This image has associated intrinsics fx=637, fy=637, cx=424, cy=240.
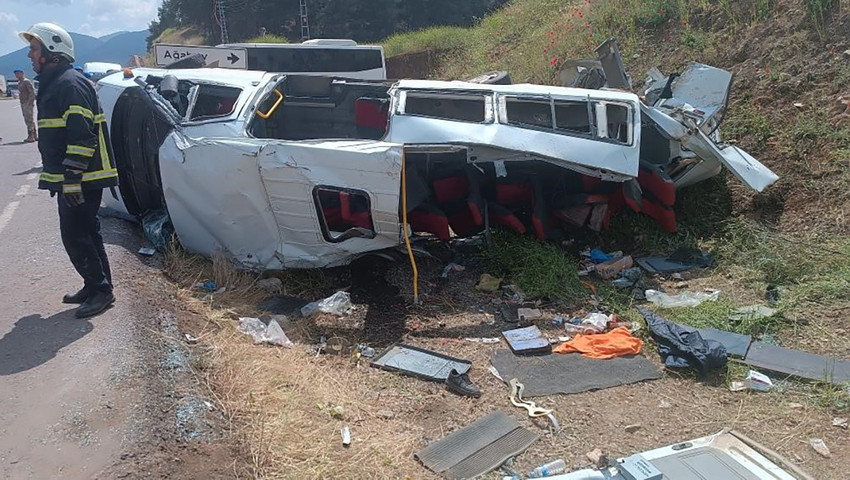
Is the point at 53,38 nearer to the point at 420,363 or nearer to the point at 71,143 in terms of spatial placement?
the point at 71,143

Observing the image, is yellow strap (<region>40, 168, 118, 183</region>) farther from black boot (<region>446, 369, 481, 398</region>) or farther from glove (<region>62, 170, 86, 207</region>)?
black boot (<region>446, 369, 481, 398</region>)

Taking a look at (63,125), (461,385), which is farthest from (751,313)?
(63,125)

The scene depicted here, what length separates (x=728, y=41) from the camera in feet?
30.0

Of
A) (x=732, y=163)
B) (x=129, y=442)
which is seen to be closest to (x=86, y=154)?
(x=129, y=442)

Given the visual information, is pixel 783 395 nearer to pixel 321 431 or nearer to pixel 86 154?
pixel 321 431

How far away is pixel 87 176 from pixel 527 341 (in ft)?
11.0

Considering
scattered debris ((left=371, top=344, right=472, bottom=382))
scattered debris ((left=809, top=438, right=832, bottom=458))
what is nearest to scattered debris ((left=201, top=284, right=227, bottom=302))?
scattered debris ((left=371, top=344, right=472, bottom=382))

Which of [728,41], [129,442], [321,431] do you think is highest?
[728,41]

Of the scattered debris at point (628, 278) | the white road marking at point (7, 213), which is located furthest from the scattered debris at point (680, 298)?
the white road marking at point (7, 213)

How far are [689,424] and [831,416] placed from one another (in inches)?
33.3

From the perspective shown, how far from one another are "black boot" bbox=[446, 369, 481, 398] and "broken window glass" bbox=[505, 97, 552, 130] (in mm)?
2692

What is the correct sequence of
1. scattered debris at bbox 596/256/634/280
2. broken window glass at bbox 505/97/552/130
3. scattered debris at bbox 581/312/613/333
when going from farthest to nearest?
1. scattered debris at bbox 596/256/634/280
2. broken window glass at bbox 505/97/552/130
3. scattered debris at bbox 581/312/613/333

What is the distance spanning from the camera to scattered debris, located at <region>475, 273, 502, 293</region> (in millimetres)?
5875

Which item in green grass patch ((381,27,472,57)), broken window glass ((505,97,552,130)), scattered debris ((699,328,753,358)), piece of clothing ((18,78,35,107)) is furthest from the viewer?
green grass patch ((381,27,472,57))
